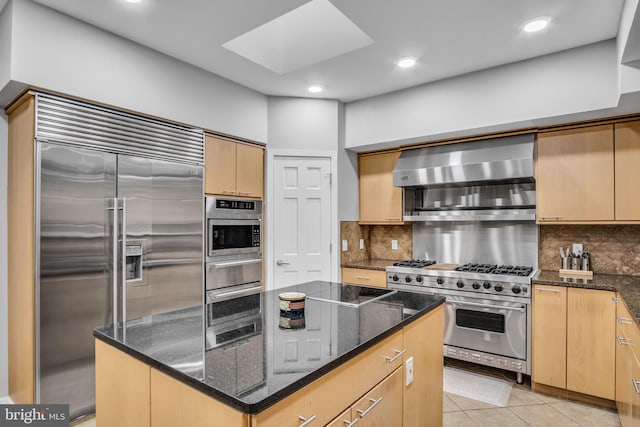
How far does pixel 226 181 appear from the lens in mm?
3531

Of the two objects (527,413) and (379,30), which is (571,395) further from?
(379,30)

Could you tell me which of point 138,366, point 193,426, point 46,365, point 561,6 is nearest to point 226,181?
point 46,365

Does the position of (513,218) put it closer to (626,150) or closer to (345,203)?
(626,150)

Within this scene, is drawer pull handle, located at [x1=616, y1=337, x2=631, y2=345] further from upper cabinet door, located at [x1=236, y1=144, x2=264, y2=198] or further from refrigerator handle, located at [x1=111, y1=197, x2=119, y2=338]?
refrigerator handle, located at [x1=111, y1=197, x2=119, y2=338]

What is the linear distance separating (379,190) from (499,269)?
4.90 ft

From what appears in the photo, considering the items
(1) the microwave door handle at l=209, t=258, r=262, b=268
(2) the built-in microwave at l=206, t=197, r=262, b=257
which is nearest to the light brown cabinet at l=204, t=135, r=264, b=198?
(2) the built-in microwave at l=206, t=197, r=262, b=257

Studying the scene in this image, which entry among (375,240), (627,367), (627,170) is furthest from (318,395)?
(375,240)

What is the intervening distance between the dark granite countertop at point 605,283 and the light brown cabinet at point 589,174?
47 centimetres

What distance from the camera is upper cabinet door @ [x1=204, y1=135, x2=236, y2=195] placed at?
3.40 meters

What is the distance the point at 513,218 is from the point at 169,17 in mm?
3224

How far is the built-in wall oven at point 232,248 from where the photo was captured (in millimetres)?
3404

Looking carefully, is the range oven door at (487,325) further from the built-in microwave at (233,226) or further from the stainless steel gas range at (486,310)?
the built-in microwave at (233,226)

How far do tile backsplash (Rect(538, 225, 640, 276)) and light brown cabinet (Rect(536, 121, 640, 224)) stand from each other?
1.14 ft

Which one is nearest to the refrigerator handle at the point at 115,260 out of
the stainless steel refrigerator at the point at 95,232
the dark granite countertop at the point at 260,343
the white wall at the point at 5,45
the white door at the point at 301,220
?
the stainless steel refrigerator at the point at 95,232
